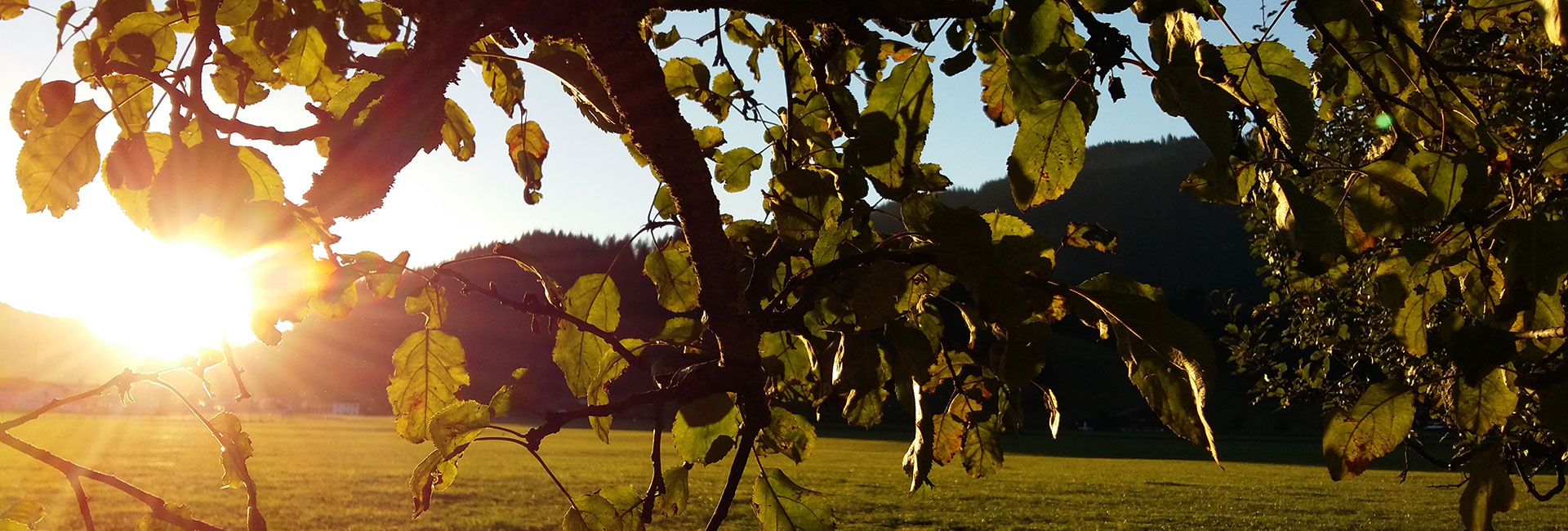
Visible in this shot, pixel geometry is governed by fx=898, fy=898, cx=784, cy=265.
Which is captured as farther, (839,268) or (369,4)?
(369,4)

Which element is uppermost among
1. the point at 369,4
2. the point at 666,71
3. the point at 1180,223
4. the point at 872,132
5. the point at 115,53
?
the point at 1180,223

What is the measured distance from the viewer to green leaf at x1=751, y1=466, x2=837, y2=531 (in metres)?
1.39

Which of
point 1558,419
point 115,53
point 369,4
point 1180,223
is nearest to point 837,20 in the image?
point 1558,419

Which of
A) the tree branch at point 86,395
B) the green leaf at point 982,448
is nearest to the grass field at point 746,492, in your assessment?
the green leaf at point 982,448

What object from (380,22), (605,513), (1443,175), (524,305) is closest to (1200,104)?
(1443,175)

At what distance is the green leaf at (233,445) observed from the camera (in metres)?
1.13

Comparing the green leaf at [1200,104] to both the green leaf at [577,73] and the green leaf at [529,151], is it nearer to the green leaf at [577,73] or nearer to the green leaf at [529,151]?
the green leaf at [577,73]

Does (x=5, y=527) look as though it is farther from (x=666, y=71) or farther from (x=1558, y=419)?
(x=1558, y=419)

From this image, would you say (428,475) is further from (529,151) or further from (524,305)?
(529,151)

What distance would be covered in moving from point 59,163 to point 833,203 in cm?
95

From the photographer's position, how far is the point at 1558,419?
938 mm

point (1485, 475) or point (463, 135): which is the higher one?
point (463, 135)

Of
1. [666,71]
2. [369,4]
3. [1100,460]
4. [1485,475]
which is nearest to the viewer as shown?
[1485,475]

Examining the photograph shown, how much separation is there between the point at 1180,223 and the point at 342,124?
3087 inches
